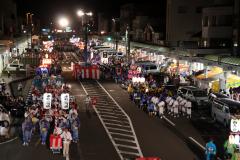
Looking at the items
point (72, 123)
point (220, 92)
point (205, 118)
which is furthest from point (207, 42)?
point (72, 123)

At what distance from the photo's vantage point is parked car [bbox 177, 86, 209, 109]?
3456cm

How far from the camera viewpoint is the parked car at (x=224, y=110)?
27.8 meters

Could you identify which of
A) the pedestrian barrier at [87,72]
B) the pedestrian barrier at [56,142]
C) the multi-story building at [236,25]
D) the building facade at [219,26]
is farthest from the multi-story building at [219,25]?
the pedestrian barrier at [56,142]

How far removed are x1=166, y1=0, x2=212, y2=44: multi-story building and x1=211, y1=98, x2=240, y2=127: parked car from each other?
5232 cm

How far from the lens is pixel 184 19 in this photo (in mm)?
83188

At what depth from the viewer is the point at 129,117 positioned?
31.8 metres

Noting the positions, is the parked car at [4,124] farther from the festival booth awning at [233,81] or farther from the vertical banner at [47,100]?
the festival booth awning at [233,81]

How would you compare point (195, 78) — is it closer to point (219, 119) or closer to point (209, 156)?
point (219, 119)

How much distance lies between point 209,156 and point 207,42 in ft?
138

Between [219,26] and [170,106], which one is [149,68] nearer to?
[219,26]

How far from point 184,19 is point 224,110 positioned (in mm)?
56598

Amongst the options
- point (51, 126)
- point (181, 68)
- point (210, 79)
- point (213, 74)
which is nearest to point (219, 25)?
point (181, 68)

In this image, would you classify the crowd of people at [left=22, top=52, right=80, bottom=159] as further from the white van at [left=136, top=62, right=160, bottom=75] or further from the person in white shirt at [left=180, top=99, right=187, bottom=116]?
the white van at [left=136, top=62, right=160, bottom=75]

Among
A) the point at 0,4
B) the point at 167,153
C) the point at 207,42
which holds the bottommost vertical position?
the point at 167,153
